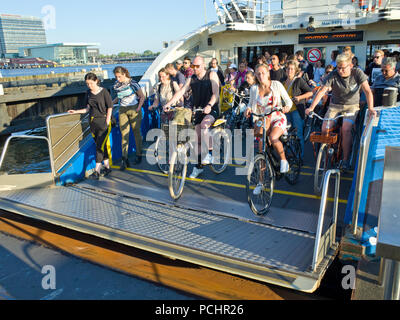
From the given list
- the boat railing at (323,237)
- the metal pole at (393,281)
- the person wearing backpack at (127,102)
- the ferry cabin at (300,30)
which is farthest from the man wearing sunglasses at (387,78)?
the ferry cabin at (300,30)

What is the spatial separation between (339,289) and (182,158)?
8.33 ft

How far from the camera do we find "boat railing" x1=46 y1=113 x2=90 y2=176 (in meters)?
5.77

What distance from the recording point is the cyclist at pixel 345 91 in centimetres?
476

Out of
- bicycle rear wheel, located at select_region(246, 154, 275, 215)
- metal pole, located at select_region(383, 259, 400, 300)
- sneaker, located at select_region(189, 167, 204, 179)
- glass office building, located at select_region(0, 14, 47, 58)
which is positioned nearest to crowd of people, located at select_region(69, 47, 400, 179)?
sneaker, located at select_region(189, 167, 204, 179)

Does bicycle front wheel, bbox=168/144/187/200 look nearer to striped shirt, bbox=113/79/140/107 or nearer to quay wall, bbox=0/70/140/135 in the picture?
striped shirt, bbox=113/79/140/107

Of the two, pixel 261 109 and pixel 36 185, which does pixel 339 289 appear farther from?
pixel 36 185

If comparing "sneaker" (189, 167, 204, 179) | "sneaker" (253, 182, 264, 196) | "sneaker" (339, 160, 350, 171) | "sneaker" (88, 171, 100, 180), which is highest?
"sneaker" (339, 160, 350, 171)

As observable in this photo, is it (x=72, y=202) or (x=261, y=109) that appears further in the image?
(x=72, y=202)

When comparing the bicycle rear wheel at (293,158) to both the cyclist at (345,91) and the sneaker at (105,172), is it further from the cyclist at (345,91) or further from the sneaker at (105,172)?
the sneaker at (105,172)

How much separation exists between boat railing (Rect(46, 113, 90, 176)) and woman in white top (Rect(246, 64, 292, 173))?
3129 mm

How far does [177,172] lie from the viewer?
504cm

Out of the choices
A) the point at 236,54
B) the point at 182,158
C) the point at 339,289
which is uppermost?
the point at 236,54

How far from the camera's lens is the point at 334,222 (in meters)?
3.76

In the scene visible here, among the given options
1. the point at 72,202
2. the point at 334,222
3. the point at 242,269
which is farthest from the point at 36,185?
the point at 334,222
